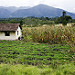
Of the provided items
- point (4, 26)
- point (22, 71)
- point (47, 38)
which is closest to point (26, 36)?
point (47, 38)

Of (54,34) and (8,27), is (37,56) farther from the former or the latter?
(8,27)

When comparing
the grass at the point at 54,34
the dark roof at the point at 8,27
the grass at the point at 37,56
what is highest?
the dark roof at the point at 8,27

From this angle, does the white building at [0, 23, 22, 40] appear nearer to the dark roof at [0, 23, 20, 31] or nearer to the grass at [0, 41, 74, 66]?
the dark roof at [0, 23, 20, 31]

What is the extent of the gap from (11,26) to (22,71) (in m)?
12.8

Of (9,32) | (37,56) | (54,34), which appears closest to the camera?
(37,56)

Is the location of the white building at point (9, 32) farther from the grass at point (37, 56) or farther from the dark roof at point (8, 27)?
the grass at point (37, 56)

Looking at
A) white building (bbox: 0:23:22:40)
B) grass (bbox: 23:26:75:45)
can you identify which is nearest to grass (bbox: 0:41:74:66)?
grass (bbox: 23:26:75:45)

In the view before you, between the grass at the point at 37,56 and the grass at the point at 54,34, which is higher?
the grass at the point at 54,34

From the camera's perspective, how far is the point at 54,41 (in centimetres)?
990

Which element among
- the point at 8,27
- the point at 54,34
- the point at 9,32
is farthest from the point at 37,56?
the point at 8,27

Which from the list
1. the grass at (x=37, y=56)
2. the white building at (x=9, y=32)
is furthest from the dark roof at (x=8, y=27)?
the grass at (x=37, y=56)

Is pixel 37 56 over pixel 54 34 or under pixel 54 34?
under

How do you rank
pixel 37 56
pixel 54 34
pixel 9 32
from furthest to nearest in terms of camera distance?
pixel 9 32
pixel 54 34
pixel 37 56

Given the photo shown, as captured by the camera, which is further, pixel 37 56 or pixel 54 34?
pixel 54 34
